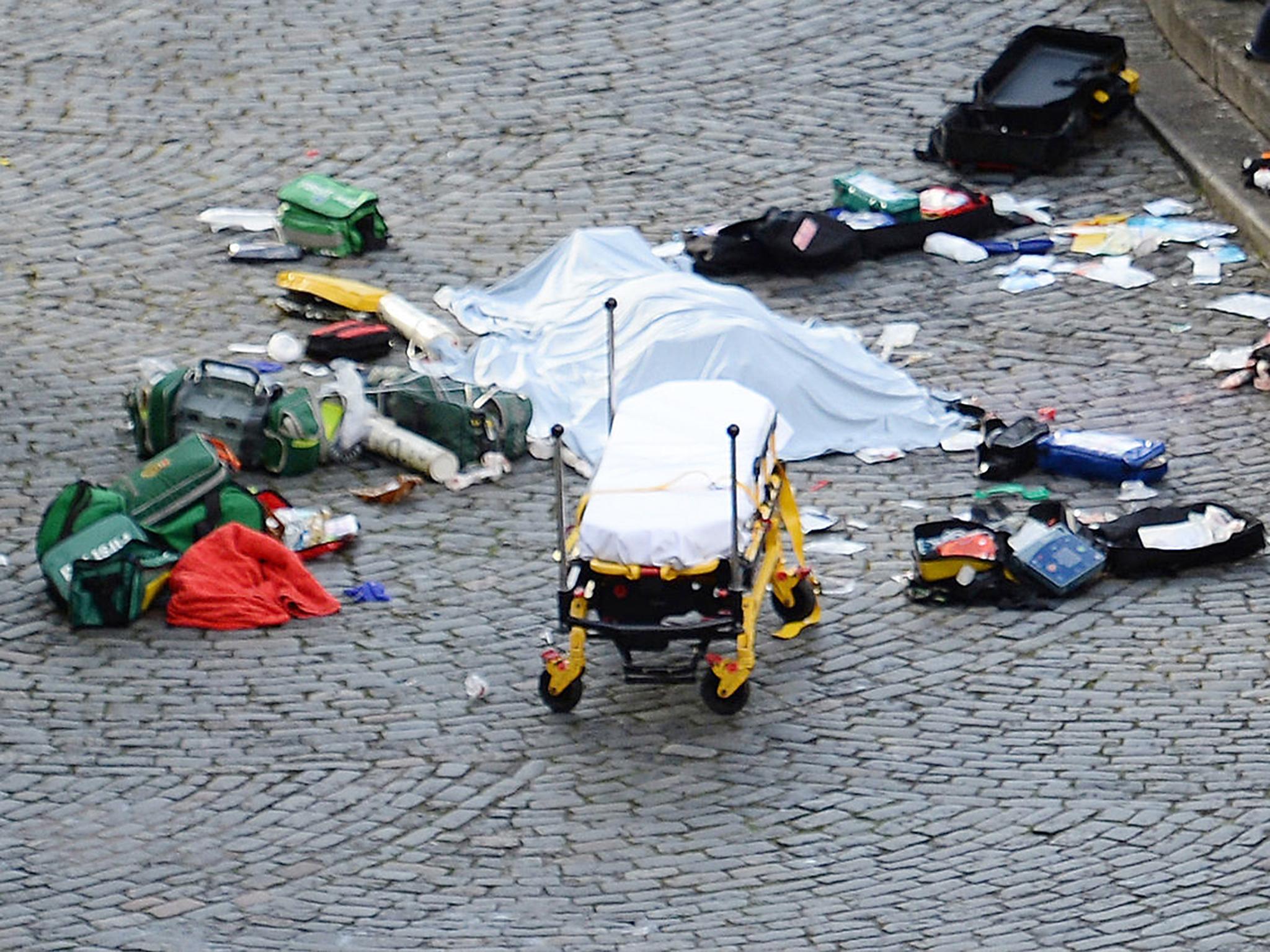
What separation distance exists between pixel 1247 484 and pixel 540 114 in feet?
22.8

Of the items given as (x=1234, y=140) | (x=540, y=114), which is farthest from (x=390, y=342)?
(x=1234, y=140)

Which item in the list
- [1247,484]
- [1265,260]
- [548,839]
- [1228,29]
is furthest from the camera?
[1228,29]

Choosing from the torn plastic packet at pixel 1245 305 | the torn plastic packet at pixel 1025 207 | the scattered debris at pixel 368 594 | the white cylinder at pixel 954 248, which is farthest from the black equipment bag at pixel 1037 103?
the scattered debris at pixel 368 594

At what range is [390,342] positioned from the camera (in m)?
12.3

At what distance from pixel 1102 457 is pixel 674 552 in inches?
124

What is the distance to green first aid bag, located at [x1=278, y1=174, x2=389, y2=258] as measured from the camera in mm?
13531

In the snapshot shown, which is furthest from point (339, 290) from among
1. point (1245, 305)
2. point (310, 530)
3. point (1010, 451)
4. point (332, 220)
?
point (1245, 305)

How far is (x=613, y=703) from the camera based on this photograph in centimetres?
875

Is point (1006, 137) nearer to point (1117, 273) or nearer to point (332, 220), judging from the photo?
point (1117, 273)

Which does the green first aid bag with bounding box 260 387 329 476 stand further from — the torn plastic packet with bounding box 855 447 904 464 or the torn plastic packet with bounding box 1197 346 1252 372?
the torn plastic packet with bounding box 1197 346 1252 372

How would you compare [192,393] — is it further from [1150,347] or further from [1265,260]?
[1265,260]

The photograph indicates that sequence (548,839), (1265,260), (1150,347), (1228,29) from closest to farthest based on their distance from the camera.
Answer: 1. (548,839)
2. (1150,347)
3. (1265,260)
4. (1228,29)

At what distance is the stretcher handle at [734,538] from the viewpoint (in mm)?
8133

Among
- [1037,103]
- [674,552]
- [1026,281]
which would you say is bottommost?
[1026,281]
